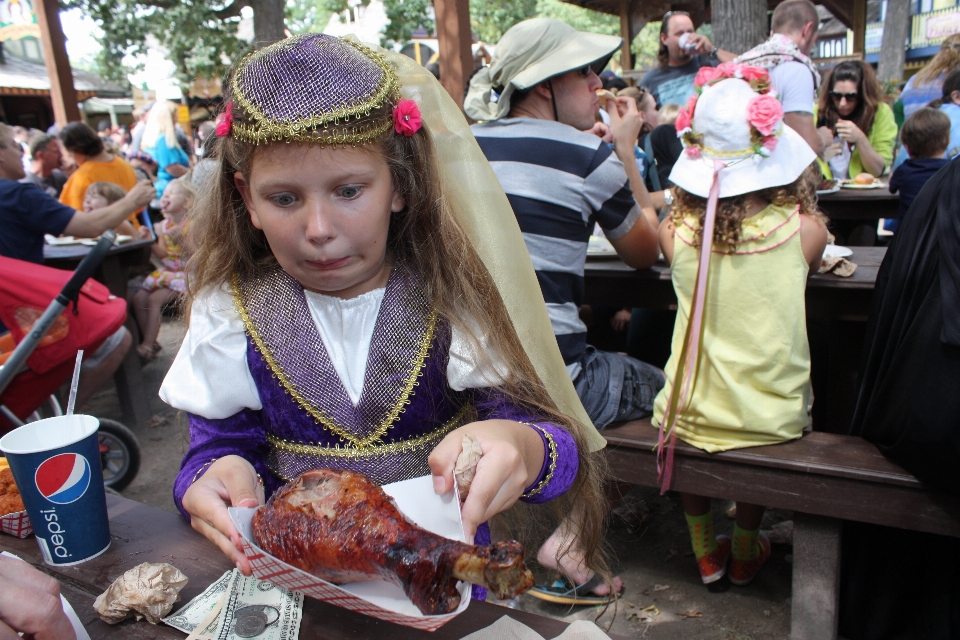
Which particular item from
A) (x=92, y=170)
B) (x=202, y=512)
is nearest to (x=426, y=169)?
(x=202, y=512)

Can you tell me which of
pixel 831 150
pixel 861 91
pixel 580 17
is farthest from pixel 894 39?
pixel 580 17

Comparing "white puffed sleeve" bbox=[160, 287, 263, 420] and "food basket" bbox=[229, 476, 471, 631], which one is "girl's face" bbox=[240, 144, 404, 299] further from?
"food basket" bbox=[229, 476, 471, 631]

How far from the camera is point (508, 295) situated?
143cm

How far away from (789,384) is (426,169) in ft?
5.40

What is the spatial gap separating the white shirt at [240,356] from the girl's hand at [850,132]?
5.29 m

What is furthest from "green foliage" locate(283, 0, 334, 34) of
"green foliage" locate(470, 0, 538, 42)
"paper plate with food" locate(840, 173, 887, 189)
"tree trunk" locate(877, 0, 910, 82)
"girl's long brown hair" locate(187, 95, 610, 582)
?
"girl's long brown hair" locate(187, 95, 610, 582)

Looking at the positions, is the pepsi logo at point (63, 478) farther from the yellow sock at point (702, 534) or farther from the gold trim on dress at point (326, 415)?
the yellow sock at point (702, 534)

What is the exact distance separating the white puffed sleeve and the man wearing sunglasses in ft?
13.0

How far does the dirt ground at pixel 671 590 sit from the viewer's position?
2514 mm

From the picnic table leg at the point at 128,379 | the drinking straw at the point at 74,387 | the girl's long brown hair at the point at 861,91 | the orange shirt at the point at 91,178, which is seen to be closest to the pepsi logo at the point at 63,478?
the drinking straw at the point at 74,387

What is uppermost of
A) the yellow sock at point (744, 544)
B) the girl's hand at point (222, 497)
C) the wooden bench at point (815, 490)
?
the girl's hand at point (222, 497)

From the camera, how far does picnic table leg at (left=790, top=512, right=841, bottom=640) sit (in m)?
2.28

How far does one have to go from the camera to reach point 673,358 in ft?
8.38

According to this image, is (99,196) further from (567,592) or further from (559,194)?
(567,592)
